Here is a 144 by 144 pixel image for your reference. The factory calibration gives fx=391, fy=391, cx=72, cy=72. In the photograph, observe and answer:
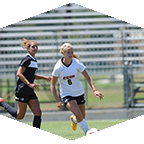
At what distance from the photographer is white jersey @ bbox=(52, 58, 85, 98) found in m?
7.47

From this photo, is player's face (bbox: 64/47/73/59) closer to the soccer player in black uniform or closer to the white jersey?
the white jersey

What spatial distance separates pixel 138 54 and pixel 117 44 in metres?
0.95

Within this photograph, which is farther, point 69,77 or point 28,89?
point 28,89

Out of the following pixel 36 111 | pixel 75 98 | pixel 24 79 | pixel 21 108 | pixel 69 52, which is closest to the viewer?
pixel 69 52

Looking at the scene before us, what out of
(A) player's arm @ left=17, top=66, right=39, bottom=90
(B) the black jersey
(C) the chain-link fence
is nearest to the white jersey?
(A) player's arm @ left=17, top=66, right=39, bottom=90

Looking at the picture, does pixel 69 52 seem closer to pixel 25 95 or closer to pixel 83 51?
pixel 25 95

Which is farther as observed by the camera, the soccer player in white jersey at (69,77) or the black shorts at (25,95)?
the black shorts at (25,95)

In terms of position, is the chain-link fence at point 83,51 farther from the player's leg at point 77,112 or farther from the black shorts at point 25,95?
the player's leg at point 77,112

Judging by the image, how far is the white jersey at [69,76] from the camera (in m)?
7.47

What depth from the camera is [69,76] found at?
295 inches

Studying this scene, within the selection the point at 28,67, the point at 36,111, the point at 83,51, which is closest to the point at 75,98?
the point at 36,111

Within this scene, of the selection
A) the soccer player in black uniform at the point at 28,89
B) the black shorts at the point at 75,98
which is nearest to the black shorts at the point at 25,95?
the soccer player in black uniform at the point at 28,89

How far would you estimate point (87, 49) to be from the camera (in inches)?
570

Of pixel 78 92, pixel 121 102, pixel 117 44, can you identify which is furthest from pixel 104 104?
pixel 78 92
